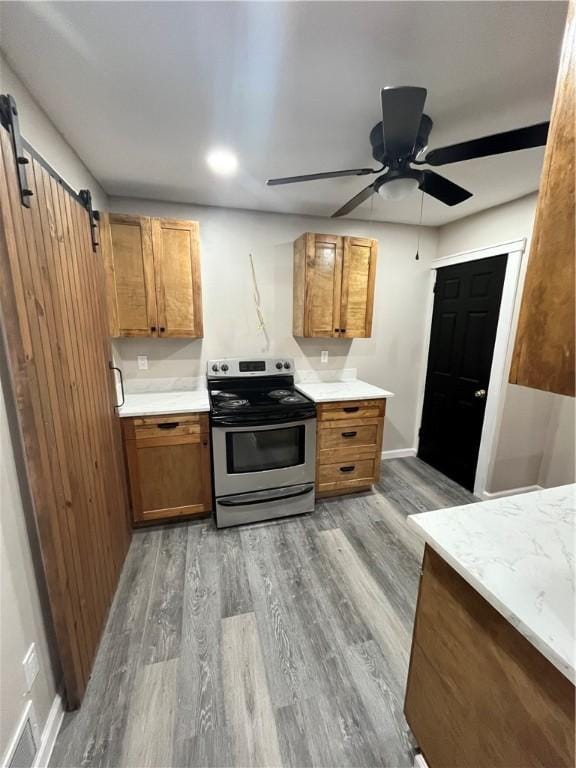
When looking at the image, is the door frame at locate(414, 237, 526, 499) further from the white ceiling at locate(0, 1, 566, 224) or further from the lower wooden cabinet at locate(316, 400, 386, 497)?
the lower wooden cabinet at locate(316, 400, 386, 497)

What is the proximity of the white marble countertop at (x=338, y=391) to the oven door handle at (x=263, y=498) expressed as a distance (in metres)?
0.73

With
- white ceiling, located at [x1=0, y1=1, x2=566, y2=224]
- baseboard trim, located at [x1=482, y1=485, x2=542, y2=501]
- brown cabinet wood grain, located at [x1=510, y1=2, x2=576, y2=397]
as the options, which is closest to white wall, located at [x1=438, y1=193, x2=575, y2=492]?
baseboard trim, located at [x1=482, y1=485, x2=542, y2=501]

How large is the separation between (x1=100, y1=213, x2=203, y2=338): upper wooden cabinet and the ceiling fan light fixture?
1394 millimetres

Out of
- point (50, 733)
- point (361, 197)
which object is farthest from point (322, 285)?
point (50, 733)

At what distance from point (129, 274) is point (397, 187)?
72.9 inches

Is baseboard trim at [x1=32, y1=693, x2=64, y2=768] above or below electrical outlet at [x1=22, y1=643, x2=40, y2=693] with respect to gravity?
below

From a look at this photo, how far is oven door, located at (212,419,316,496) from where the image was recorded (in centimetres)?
223

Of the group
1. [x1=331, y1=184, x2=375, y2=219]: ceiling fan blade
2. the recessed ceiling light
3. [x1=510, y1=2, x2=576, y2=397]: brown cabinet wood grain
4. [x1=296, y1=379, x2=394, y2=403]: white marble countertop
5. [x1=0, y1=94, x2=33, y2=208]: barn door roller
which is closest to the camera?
[x1=510, y1=2, x2=576, y2=397]: brown cabinet wood grain

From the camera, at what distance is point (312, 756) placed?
1.12 m

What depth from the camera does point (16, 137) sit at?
37.3 inches

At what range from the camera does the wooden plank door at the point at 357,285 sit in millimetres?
2660

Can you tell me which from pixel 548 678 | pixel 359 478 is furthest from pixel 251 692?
pixel 359 478

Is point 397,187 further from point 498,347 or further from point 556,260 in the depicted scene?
point 498,347

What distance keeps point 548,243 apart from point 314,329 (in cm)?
214
